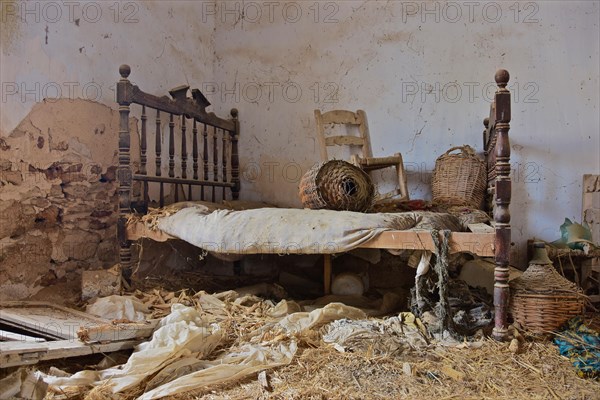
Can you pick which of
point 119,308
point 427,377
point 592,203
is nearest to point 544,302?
point 427,377

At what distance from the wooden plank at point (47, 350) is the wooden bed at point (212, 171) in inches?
39.0

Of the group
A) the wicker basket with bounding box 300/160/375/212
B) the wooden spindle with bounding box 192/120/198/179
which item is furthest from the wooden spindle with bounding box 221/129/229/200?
the wicker basket with bounding box 300/160/375/212

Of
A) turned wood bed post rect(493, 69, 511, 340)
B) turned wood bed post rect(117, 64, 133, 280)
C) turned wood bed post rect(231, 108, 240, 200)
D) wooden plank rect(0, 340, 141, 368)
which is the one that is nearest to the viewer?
wooden plank rect(0, 340, 141, 368)

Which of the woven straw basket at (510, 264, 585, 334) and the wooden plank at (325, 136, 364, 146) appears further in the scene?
the wooden plank at (325, 136, 364, 146)

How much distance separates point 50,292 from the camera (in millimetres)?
3025

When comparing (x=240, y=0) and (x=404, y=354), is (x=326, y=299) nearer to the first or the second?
(x=404, y=354)

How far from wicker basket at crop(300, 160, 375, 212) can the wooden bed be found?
439mm

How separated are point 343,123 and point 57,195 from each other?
231 cm

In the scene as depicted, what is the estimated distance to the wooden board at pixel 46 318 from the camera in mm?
2201

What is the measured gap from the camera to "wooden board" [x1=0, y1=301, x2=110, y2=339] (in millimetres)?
2201

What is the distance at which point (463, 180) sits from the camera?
3.54m

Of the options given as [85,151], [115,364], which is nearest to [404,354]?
[115,364]

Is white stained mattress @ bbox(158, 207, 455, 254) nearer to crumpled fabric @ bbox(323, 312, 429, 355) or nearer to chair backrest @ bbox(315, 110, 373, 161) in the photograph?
crumpled fabric @ bbox(323, 312, 429, 355)

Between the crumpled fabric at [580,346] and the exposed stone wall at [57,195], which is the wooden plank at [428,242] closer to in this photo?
the crumpled fabric at [580,346]
